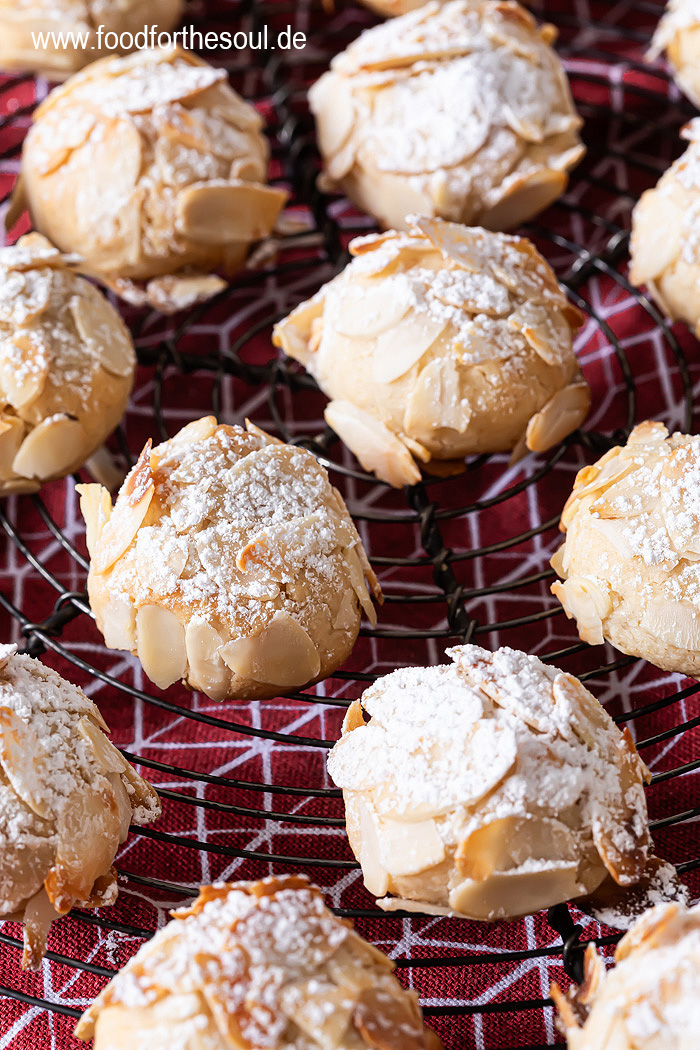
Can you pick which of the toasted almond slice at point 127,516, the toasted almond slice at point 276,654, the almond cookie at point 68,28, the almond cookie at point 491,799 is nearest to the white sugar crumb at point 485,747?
the almond cookie at point 491,799

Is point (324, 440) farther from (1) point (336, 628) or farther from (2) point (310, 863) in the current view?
(2) point (310, 863)

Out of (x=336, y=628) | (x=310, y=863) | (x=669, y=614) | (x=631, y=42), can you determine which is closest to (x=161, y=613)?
(x=336, y=628)

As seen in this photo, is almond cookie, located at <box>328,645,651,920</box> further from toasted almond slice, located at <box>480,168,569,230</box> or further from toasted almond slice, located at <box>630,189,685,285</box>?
toasted almond slice, located at <box>480,168,569,230</box>

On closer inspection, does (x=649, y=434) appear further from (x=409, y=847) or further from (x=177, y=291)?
(x=177, y=291)

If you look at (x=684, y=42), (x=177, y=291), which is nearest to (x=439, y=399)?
(x=177, y=291)

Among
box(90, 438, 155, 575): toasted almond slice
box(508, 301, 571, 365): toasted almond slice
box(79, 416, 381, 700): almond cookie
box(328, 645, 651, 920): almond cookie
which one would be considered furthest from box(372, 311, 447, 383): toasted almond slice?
box(328, 645, 651, 920): almond cookie

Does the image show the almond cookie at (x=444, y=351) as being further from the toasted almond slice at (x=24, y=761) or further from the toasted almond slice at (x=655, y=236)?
the toasted almond slice at (x=24, y=761)
